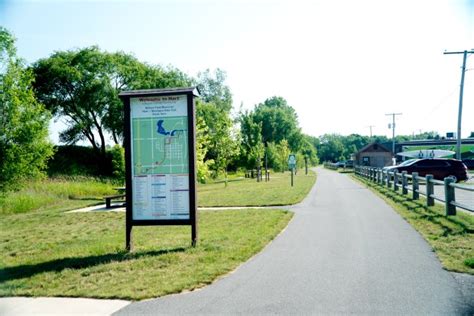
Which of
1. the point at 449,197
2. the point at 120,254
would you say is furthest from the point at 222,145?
the point at 120,254

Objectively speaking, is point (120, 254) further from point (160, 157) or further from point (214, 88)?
point (214, 88)

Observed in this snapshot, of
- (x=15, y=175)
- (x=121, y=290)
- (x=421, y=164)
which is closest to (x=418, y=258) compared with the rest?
(x=121, y=290)

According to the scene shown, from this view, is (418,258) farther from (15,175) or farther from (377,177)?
(377,177)

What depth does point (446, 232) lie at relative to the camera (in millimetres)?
9117

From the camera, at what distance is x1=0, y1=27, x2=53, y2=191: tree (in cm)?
2028

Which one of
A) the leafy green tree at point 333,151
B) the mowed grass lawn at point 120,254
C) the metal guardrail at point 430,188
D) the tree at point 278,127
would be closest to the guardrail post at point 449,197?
the metal guardrail at point 430,188

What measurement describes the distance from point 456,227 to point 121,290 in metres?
7.52

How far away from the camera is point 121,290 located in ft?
18.8

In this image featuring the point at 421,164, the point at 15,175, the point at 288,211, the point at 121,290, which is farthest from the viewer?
the point at 421,164

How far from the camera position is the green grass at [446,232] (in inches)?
264

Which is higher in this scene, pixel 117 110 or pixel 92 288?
pixel 117 110

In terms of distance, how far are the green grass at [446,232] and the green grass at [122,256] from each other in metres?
3.20

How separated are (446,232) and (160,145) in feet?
20.7

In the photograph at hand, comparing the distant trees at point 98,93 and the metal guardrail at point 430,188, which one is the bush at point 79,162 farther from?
the metal guardrail at point 430,188
